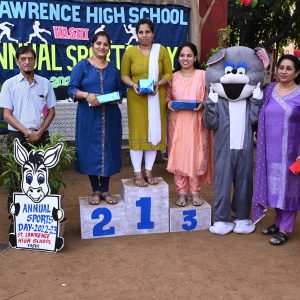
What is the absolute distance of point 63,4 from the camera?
6.23 m

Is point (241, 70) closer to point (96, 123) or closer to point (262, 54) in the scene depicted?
point (262, 54)

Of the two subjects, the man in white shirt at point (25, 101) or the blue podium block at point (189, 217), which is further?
the blue podium block at point (189, 217)

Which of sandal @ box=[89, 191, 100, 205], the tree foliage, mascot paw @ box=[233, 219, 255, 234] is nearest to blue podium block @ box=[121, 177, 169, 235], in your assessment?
sandal @ box=[89, 191, 100, 205]

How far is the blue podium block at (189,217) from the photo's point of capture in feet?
13.6

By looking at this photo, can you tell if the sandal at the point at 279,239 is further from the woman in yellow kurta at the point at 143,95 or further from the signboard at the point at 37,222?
the signboard at the point at 37,222

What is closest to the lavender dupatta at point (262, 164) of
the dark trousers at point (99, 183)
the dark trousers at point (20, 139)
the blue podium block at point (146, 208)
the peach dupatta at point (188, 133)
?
the peach dupatta at point (188, 133)

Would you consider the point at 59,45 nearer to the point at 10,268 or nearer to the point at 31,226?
the point at 31,226

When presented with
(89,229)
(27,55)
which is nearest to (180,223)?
(89,229)

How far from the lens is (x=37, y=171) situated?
11.9ft

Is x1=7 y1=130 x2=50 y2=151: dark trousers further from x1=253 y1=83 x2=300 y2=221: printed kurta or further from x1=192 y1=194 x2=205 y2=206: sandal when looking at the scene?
x1=253 y1=83 x2=300 y2=221: printed kurta

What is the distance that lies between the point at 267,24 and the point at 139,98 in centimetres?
906

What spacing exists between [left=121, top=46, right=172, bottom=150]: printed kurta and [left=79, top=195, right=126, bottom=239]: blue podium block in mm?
581

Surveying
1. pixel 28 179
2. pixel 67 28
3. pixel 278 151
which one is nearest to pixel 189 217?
pixel 278 151

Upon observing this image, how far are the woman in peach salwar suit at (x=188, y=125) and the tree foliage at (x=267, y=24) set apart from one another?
24.6ft
